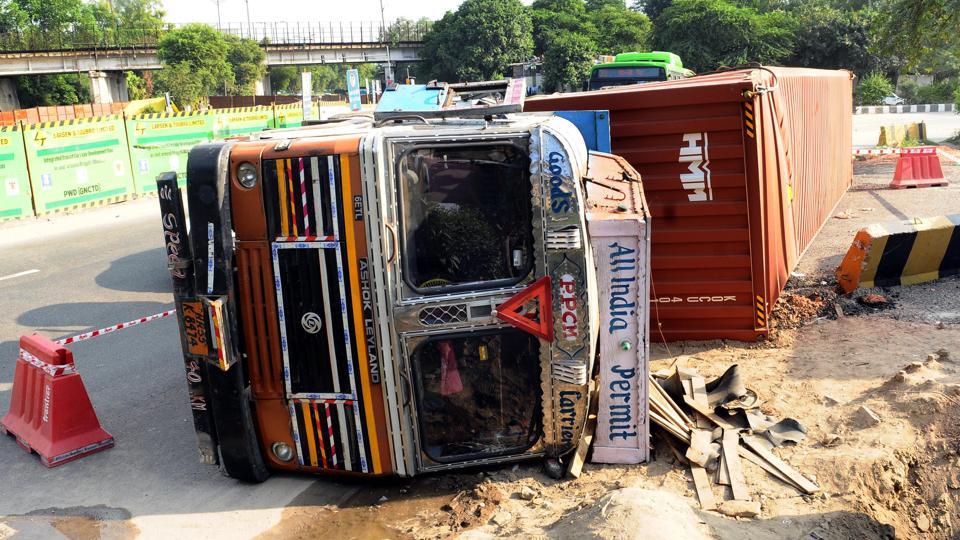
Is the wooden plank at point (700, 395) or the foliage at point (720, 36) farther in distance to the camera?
the foliage at point (720, 36)

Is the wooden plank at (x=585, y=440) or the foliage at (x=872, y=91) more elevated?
the foliage at (x=872, y=91)

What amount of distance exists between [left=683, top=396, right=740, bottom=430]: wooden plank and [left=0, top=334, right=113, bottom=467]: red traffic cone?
14.7 feet

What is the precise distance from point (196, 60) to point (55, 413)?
187ft

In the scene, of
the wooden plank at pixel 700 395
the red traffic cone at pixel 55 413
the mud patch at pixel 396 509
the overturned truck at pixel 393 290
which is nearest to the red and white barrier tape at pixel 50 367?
the red traffic cone at pixel 55 413

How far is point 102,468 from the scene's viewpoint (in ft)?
20.3

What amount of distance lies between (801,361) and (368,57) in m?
67.7

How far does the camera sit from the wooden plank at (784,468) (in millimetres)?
5266

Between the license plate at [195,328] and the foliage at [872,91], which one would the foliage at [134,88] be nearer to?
the foliage at [872,91]

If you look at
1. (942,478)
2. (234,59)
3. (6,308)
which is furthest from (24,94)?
(942,478)

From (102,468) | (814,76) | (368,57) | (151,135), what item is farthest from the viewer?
(368,57)

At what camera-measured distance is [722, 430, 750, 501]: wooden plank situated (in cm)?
523

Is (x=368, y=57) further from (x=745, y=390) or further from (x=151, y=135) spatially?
(x=745, y=390)

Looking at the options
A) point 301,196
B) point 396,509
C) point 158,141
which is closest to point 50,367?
point 301,196

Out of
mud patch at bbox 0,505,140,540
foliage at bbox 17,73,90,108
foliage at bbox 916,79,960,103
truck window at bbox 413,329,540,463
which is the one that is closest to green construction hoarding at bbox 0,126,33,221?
mud patch at bbox 0,505,140,540
